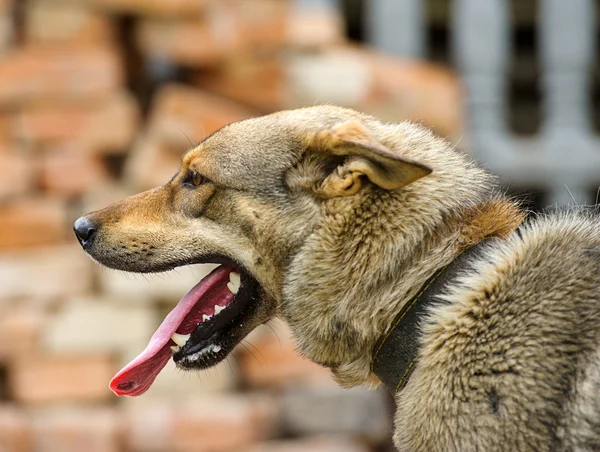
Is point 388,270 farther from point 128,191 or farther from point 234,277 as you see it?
point 128,191

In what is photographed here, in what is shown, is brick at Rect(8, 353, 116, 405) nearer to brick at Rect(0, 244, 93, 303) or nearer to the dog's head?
brick at Rect(0, 244, 93, 303)

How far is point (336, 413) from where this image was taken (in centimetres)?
606

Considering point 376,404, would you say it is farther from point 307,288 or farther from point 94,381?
point 307,288

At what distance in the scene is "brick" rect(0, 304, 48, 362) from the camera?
19.9 ft

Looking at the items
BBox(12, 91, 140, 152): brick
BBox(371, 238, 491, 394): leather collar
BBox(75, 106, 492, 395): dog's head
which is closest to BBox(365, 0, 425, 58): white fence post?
BBox(12, 91, 140, 152): brick

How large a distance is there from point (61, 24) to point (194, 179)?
3.10 m

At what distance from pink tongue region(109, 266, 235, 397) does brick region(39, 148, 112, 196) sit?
2893 mm

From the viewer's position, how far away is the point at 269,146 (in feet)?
11.2

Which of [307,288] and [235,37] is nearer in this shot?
[307,288]

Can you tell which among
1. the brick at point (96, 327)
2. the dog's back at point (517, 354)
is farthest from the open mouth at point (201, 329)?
the brick at point (96, 327)

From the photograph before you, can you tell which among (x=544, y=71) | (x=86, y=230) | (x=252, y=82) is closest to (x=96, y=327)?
(x=252, y=82)

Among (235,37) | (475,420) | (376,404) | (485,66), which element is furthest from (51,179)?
(475,420)

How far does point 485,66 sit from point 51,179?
9.86ft

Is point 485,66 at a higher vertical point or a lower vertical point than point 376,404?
higher
